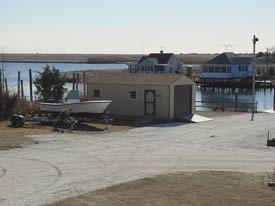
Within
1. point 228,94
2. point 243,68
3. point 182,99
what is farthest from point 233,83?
point 182,99

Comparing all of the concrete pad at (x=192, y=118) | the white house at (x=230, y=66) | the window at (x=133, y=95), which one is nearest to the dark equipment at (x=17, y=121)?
the window at (x=133, y=95)

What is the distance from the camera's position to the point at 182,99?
31359 mm

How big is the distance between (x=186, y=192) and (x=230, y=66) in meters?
74.0

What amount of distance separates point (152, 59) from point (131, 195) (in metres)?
69.1

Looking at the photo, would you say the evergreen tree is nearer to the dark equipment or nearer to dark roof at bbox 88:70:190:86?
dark roof at bbox 88:70:190:86

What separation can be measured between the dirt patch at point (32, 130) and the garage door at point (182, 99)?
4.86 m

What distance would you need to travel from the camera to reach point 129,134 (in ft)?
78.1

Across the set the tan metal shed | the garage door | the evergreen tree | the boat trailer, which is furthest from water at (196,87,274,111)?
the boat trailer

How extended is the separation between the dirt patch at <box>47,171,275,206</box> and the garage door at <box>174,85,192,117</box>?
1647 centimetres

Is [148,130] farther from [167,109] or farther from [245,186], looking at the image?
[245,186]

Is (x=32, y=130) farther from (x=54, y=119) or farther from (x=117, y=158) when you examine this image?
(x=117, y=158)

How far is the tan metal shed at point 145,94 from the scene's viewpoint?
29766 mm

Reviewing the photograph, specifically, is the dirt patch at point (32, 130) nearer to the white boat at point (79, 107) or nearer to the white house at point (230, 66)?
the white boat at point (79, 107)

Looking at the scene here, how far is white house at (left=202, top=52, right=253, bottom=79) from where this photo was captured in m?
83.2
